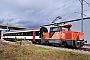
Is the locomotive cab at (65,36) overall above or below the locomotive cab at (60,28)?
below

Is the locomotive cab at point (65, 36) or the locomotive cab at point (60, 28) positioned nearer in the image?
the locomotive cab at point (65, 36)

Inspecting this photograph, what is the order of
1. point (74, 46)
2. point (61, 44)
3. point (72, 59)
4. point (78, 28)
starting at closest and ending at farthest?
1. point (72, 59)
2. point (74, 46)
3. point (61, 44)
4. point (78, 28)

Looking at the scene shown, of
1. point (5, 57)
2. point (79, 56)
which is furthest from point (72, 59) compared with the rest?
point (5, 57)

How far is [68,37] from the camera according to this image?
62.6 ft

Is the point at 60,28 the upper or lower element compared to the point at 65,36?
upper

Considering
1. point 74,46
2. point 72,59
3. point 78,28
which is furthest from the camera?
point 78,28

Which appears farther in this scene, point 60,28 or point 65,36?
point 60,28

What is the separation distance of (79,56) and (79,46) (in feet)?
29.2

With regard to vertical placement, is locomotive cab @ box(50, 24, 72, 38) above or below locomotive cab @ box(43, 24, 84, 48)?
above

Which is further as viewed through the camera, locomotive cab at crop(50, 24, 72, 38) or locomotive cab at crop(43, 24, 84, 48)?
locomotive cab at crop(50, 24, 72, 38)

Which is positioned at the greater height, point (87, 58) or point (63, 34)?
point (63, 34)

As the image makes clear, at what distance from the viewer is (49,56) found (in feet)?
32.2

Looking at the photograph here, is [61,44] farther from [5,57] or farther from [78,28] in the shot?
[78,28]

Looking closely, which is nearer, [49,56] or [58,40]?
[49,56]
